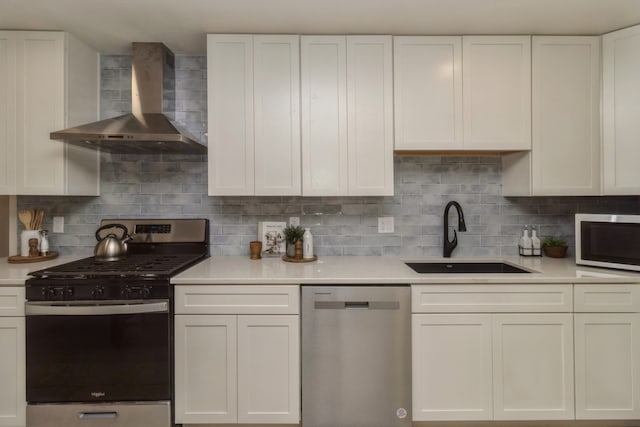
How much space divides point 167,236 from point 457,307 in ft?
6.54

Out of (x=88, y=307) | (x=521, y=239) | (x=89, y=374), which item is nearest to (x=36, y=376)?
(x=89, y=374)

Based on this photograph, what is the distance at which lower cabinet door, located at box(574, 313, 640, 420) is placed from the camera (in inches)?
75.2

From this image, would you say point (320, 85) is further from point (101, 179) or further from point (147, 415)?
point (147, 415)

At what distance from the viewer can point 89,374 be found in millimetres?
1859

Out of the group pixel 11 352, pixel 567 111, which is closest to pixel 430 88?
pixel 567 111

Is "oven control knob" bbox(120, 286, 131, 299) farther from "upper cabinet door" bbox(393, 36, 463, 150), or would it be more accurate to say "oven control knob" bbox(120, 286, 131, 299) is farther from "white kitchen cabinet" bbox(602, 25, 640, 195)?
"white kitchen cabinet" bbox(602, 25, 640, 195)

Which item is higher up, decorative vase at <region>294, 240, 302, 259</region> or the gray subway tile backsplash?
the gray subway tile backsplash

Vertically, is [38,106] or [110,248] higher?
[38,106]

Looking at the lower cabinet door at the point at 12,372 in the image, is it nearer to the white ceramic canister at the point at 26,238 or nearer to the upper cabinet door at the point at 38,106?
the white ceramic canister at the point at 26,238

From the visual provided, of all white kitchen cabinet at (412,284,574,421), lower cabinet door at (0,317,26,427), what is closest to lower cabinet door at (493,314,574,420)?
white kitchen cabinet at (412,284,574,421)

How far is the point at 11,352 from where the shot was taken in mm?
1889

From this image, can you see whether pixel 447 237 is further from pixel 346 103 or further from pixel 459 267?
pixel 346 103

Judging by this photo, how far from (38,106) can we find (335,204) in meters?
2.02

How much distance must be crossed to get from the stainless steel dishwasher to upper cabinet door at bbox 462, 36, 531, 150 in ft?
4.01
